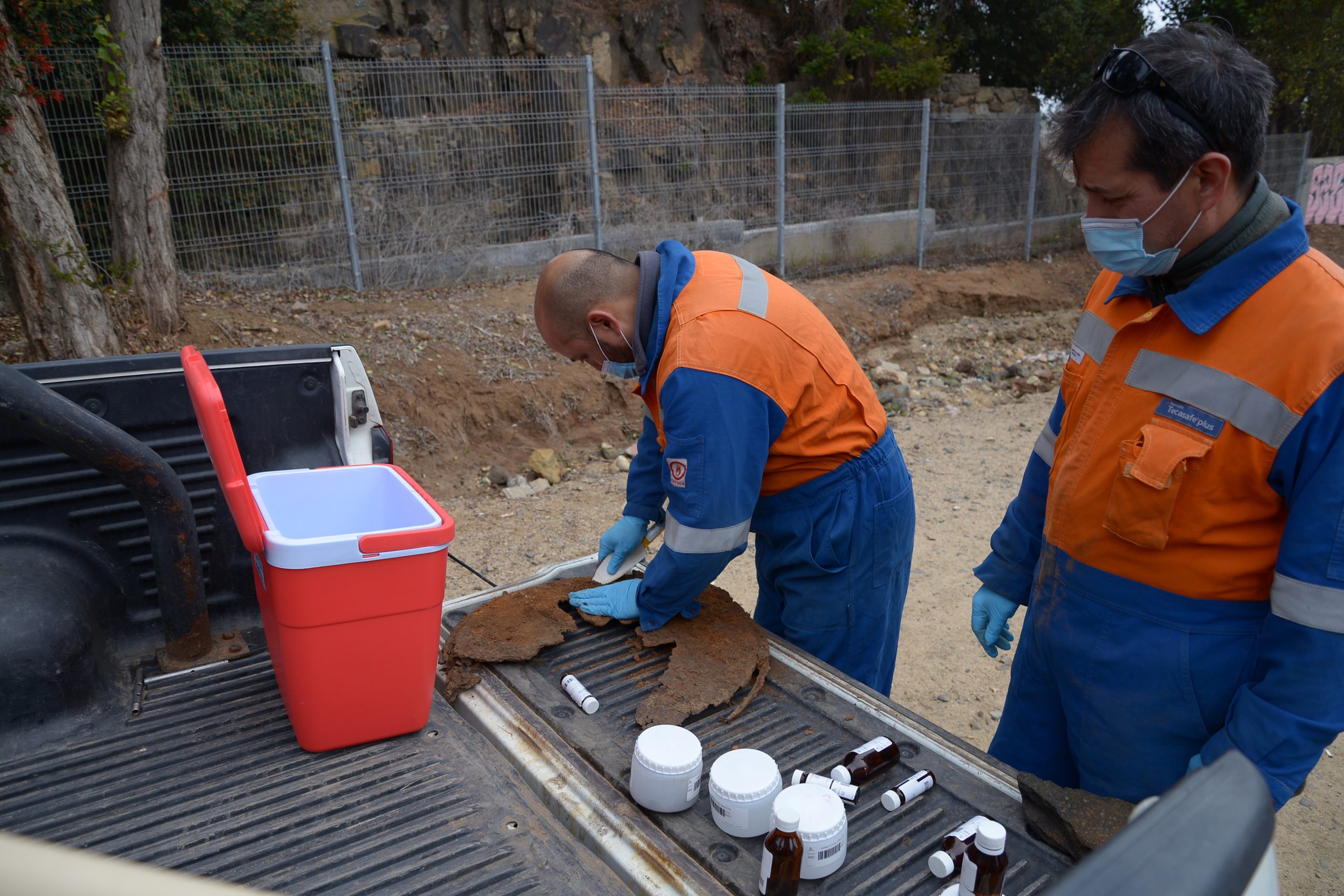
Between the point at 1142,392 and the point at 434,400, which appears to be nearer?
the point at 1142,392

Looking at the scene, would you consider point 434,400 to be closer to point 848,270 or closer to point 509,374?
point 509,374

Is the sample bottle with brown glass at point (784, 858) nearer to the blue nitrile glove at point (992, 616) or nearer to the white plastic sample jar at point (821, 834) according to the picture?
the white plastic sample jar at point (821, 834)

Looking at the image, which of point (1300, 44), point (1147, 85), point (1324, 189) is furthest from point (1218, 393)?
point (1324, 189)

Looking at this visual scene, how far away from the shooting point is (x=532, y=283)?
836 cm

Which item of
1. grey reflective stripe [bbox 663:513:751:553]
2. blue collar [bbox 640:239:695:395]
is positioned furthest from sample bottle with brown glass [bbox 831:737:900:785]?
blue collar [bbox 640:239:695:395]

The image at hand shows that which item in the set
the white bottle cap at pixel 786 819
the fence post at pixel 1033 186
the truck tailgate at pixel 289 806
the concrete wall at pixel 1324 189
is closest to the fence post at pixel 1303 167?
the concrete wall at pixel 1324 189

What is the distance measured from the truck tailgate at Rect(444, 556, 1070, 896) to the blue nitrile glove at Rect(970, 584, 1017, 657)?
20.6 inches

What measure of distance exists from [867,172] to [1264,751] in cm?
1007

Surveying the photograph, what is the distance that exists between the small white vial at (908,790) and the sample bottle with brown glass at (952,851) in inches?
3.8

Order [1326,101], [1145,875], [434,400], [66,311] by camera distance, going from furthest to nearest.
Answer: [1326,101] < [434,400] < [66,311] < [1145,875]

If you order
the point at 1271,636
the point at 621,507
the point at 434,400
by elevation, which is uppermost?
the point at 1271,636

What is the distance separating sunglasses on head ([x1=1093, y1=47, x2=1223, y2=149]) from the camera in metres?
1.39

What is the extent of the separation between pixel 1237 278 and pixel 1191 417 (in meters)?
0.24

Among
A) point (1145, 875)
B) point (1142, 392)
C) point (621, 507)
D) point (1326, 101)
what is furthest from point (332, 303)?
point (1326, 101)
